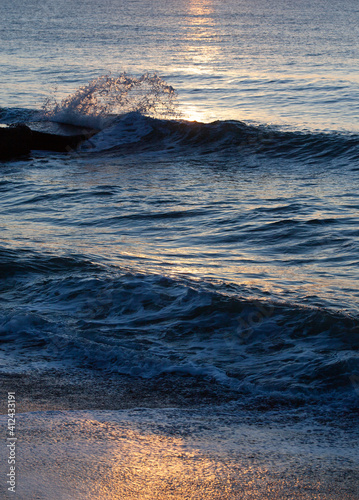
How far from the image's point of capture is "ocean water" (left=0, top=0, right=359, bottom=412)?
462 centimetres

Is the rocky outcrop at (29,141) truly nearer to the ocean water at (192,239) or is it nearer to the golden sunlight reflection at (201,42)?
the ocean water at (192,239)

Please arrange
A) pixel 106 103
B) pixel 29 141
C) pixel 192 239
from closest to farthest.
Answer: pixel 192 239
pixel 29 141
pixel 106 103

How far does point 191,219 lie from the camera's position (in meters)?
8.60

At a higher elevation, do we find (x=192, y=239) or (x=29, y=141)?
(x=29, y=141)

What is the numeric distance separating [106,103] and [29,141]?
420 cm

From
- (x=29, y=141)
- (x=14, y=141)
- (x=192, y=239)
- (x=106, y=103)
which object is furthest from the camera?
(x=106, y=103)

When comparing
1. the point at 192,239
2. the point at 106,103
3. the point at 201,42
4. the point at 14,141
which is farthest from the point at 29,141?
the point at 201,42

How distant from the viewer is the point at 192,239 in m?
7.66

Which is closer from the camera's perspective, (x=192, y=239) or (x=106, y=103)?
(x=192, y=239)

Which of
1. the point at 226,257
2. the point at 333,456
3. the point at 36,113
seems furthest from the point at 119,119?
the point at 333,456

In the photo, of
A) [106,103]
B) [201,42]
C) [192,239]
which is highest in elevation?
[201,42]

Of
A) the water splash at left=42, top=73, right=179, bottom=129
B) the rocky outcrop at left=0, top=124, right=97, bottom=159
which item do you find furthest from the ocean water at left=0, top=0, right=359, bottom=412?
the rocky outcrop at left=0, top=124, right=97, bottom=159

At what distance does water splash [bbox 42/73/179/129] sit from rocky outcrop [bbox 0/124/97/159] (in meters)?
1.78

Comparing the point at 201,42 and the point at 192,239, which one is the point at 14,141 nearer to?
the point at 192,239
